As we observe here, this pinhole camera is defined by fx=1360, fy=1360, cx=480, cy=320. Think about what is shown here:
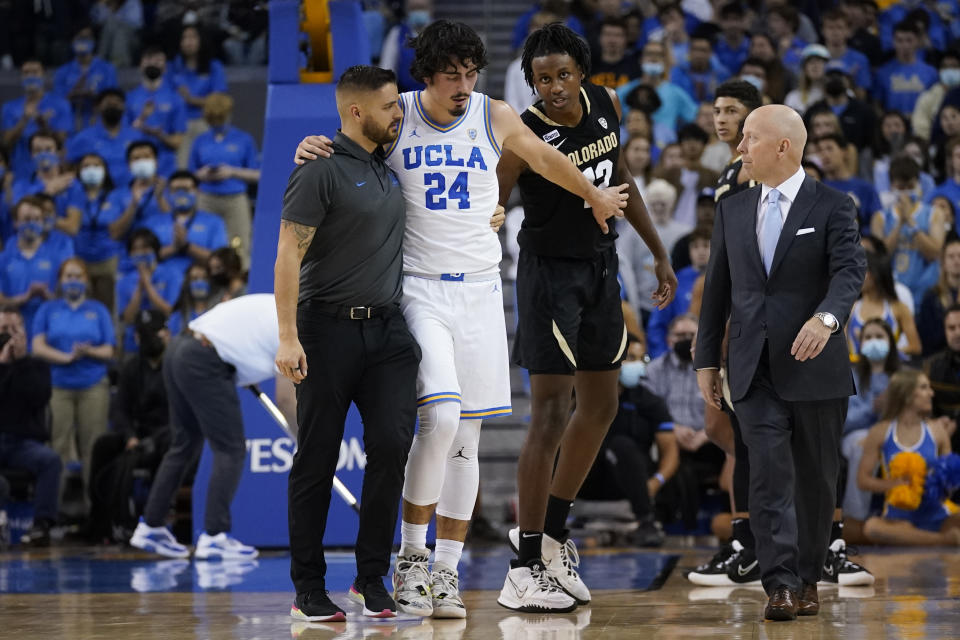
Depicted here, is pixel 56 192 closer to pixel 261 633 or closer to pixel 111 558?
pixel 111 558

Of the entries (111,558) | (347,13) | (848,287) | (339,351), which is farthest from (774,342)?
(111,558)

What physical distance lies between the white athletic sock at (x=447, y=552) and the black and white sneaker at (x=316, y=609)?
0.47m

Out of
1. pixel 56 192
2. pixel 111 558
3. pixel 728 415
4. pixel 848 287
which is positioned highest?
pixel 56 192

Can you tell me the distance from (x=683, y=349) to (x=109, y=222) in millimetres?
5820

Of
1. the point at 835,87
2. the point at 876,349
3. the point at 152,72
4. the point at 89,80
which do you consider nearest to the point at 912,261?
the point at 876,349

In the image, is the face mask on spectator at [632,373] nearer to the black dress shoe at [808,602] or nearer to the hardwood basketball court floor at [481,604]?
the hardwood basketball court floor at [481,604]

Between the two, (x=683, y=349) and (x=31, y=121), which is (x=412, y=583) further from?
(x=31, y=121)

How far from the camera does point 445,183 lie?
562 centimetres

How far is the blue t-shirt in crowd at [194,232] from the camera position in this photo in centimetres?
1223

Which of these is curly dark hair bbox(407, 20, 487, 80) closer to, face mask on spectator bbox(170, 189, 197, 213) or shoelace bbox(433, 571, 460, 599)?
shoelace bbox(433, 571, 460, 599)

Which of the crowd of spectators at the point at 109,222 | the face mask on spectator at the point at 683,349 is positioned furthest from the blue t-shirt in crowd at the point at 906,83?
the crowd of spectators at the point at 109,222

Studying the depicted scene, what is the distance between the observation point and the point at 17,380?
1034cm

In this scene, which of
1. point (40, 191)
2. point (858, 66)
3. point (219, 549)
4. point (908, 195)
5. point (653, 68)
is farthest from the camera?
point (858, 66)

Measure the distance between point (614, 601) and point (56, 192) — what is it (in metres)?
8.70
